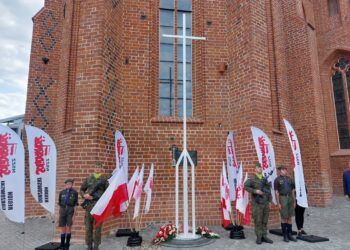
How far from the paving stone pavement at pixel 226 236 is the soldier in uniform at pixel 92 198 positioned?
342mm

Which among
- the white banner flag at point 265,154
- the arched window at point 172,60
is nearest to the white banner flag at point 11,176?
the arched window at point 172,60

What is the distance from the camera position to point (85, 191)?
18.9ft

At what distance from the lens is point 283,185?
6438 mm

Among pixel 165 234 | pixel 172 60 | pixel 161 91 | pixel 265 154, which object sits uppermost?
pixel 172 60

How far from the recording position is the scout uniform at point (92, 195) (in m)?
5.50

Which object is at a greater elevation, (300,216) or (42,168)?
(42,168)

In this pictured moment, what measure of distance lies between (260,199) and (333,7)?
519 inches

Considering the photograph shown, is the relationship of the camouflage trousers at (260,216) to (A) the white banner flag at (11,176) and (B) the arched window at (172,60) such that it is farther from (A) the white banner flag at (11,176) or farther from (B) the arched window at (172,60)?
(A) the white banner flag at (11,176)

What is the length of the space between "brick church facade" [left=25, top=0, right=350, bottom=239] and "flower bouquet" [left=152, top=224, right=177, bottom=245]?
144 centimetres

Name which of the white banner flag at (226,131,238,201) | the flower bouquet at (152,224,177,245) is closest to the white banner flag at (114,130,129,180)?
the flower bouquet at (152,224,177,245)

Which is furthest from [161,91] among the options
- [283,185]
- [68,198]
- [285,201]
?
[285,201]

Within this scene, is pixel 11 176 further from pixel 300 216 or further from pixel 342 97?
pixel 342 97

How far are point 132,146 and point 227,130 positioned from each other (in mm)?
2880

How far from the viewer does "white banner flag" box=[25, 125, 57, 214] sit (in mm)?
5840
